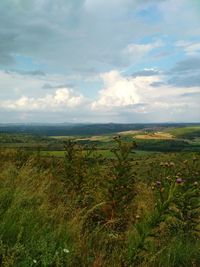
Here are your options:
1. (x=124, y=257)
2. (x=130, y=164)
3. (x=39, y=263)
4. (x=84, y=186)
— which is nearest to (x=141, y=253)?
(x=124, y=257)

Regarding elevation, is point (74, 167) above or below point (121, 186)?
above

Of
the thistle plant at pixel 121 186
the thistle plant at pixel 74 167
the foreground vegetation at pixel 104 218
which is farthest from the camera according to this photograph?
the thistle plant at pixel 74 167

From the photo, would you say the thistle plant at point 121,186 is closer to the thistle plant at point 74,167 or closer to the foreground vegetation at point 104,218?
the foreground vegetation at point 104,218

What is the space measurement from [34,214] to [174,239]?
7.85ft

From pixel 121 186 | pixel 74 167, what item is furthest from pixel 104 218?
pixel 74 167

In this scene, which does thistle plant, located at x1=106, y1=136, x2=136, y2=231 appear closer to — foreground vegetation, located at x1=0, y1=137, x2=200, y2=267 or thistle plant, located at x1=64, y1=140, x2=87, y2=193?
foreground vegetation, located at x1=0, y1=137, x2=200, y2=267

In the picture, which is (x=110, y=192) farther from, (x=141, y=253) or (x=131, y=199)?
(x=141, y=253)

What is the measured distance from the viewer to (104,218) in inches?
285

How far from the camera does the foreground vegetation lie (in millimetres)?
5133

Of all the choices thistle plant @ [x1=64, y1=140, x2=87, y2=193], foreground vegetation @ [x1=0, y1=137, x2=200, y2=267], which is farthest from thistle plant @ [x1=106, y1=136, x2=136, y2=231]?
thistle plant @ [x1=64, y1=140, x2=87, y2=193]

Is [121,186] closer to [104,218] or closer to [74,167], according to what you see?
[104,218]

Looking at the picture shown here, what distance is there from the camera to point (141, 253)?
547cm

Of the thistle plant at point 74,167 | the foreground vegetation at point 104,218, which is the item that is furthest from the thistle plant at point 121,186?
the thistle plant at point 74,167

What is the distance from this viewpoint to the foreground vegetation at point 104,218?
16.8 feet
